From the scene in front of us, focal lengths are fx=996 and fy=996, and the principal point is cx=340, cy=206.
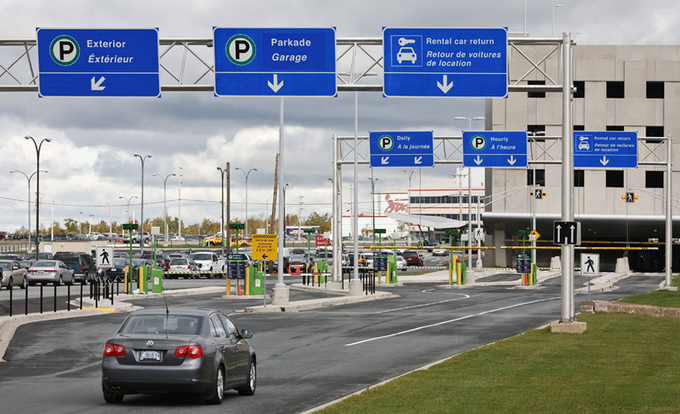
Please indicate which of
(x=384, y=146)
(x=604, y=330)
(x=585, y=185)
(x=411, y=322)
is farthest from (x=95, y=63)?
(x=585, y=185)

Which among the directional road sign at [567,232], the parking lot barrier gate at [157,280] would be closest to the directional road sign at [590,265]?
the directional road sign at [567,232]

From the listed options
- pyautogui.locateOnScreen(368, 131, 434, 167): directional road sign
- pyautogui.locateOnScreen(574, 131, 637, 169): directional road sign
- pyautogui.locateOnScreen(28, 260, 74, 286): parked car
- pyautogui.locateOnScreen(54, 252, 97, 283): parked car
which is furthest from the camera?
pyautogui.locateOnScreen(54, 252, 97, 283): parked car

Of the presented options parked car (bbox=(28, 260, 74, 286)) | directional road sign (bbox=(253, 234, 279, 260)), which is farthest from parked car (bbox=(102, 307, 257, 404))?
parked car (bbox=(28, 260, 74, 286))

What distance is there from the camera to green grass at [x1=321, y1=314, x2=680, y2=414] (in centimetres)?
1275

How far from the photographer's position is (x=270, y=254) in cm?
3681

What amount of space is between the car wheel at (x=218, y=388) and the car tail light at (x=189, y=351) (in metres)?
0.54

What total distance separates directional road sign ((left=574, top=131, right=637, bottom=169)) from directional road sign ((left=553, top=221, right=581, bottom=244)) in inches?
905

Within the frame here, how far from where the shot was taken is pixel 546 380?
50.6 feet

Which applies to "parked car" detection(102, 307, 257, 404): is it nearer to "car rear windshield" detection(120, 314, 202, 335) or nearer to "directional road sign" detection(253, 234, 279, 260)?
"car rear windshield" detection(120, 314, 202, 335)

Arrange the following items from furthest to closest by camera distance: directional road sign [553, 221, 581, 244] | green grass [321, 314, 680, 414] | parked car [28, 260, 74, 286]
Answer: parked car [28, 260, 74, 286], directional road sign [553, 221, 581, 244], green grass [321, 314, 680, 414]

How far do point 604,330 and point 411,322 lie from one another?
287 inches

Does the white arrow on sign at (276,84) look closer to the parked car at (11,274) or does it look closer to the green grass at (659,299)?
the green grass at (659,299)

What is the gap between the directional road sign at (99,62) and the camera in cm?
2578

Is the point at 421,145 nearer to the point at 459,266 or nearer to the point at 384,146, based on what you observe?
the point at 384,146
